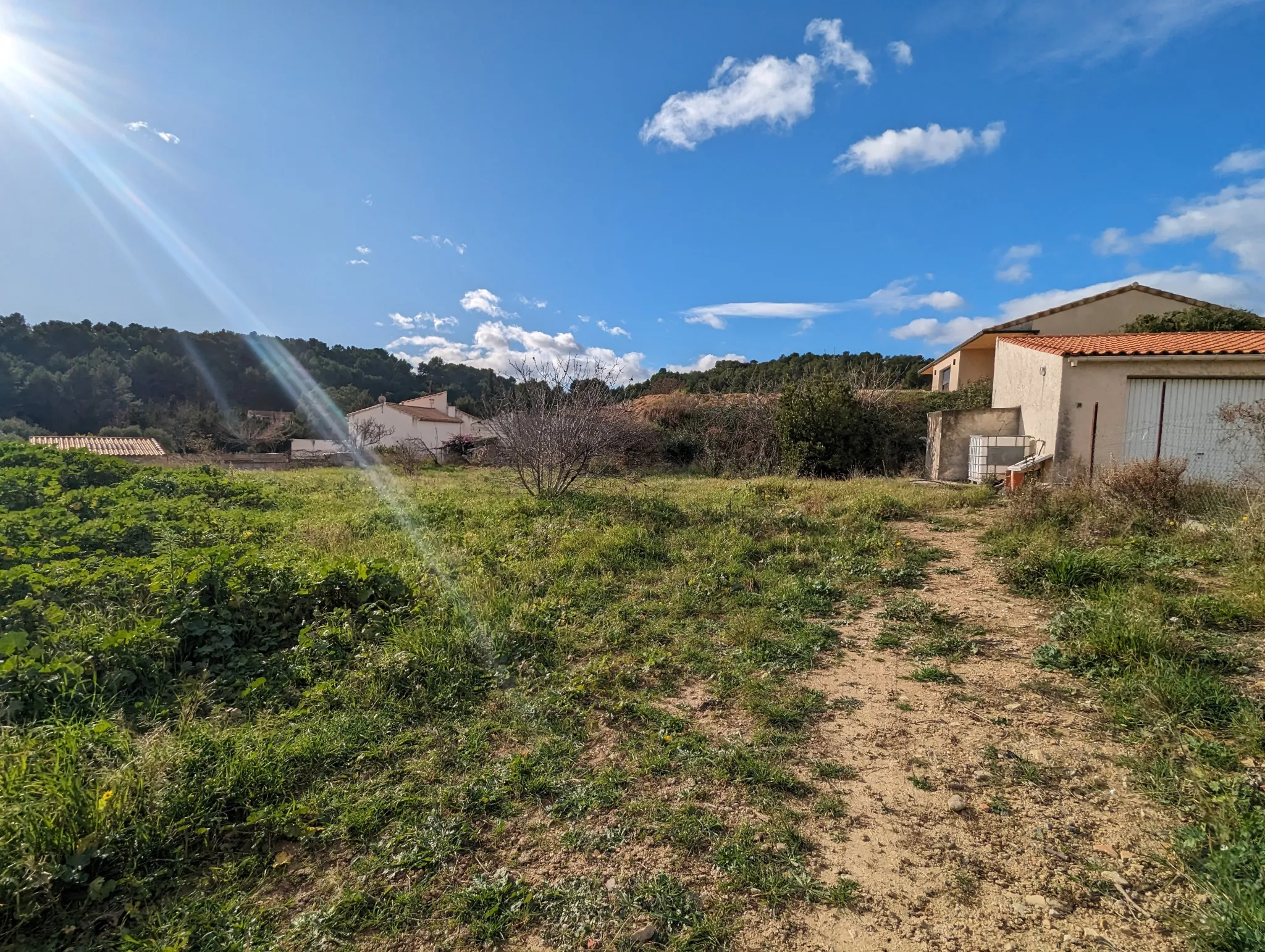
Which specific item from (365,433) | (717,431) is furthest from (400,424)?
(717,431)

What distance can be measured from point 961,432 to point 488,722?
43.1 ft

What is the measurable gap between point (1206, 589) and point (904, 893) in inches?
178

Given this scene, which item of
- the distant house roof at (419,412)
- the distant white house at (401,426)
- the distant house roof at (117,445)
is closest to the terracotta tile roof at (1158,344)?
the distant white house at (401,426)

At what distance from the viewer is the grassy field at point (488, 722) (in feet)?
6.44

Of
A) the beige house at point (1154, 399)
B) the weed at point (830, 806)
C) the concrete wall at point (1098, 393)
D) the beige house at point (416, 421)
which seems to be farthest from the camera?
the beige house at point (416, 421)

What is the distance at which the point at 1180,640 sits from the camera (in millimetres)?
3457

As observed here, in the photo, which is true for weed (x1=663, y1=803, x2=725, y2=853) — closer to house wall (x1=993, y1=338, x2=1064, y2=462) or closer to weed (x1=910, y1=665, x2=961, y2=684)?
weed (x1=910, y1=665, x2=961, y2=684)

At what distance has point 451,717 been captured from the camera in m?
3.25

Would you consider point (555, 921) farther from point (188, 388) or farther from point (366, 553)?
point (188, 388)

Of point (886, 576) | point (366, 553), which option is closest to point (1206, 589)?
point (886, 576)

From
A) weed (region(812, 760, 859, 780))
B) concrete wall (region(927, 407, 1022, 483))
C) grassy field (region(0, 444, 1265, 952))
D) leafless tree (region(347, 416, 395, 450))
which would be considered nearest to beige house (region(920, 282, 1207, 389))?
concrete wall (region(927, 407, 1022, 483))

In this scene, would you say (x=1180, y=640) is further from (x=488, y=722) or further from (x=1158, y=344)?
(x=1158, y=344)

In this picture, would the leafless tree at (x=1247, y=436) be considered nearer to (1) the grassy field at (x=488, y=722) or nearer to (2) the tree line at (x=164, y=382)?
(1) the grassy field at (x=488, y=722)

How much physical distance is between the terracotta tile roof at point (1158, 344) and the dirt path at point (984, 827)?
8.89 meters
